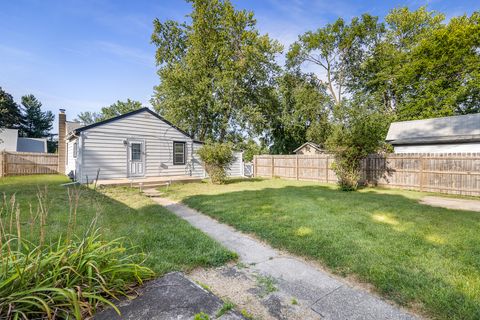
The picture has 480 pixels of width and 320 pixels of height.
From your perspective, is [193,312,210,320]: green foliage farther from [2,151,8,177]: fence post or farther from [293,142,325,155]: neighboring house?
[293,142,325,155]: neighboring house

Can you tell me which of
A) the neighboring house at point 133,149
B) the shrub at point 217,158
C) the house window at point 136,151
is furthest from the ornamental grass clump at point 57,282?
the house window at point 136,151

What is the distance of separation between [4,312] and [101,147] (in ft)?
34.8

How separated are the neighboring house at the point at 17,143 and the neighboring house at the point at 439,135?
32.7 metres

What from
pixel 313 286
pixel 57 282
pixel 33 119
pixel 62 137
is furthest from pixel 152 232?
pixel 33 119

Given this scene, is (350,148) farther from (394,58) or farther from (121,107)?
(121,107)

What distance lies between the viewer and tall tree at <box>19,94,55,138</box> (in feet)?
124

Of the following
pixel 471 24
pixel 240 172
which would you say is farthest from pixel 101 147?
pixel 471 24

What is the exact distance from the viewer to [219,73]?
19.6 m

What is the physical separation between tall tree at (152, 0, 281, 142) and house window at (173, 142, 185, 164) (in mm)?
6967

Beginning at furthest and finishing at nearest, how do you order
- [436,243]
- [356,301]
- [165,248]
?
[436,243] → [165,248] → [356,301]

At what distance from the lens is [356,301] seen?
7.53 ft

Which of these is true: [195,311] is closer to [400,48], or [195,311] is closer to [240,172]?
[240,172]

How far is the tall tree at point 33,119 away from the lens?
37906 mm

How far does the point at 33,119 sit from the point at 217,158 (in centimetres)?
4330
